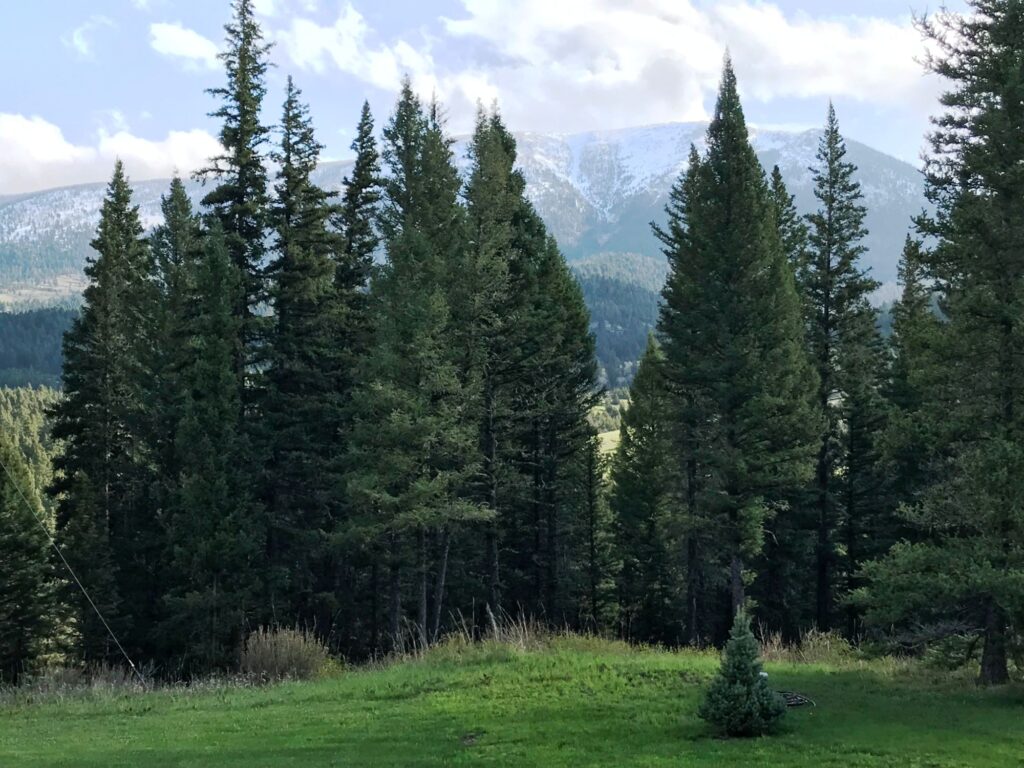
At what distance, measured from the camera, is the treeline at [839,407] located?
522 inches

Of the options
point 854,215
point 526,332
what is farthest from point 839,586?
point 526,332

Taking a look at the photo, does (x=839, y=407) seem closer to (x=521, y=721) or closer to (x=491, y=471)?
(x=491, y=471)

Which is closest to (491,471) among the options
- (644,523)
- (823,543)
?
(823,543)

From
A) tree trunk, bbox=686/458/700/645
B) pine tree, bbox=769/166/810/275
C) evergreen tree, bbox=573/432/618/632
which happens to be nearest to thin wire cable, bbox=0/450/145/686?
tree trunk, bbox=686/458/700/645

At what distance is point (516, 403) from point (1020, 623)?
21423mm

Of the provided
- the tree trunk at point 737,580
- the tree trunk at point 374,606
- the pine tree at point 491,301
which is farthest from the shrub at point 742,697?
the tree trunk at point 374,606

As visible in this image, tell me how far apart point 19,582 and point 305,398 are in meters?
15.5

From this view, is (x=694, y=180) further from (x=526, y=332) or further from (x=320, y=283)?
(x=320, y=283)

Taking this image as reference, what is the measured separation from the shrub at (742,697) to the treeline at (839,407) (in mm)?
3573

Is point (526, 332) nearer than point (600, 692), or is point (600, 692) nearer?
point (600, 692)

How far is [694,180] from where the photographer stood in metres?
28.2

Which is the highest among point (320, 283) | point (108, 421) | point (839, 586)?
point (320, 283)

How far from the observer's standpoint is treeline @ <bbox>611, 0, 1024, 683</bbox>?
522 inches

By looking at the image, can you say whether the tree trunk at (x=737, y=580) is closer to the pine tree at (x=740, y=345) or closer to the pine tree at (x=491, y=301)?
the pine tree at (x=740, y=345)
